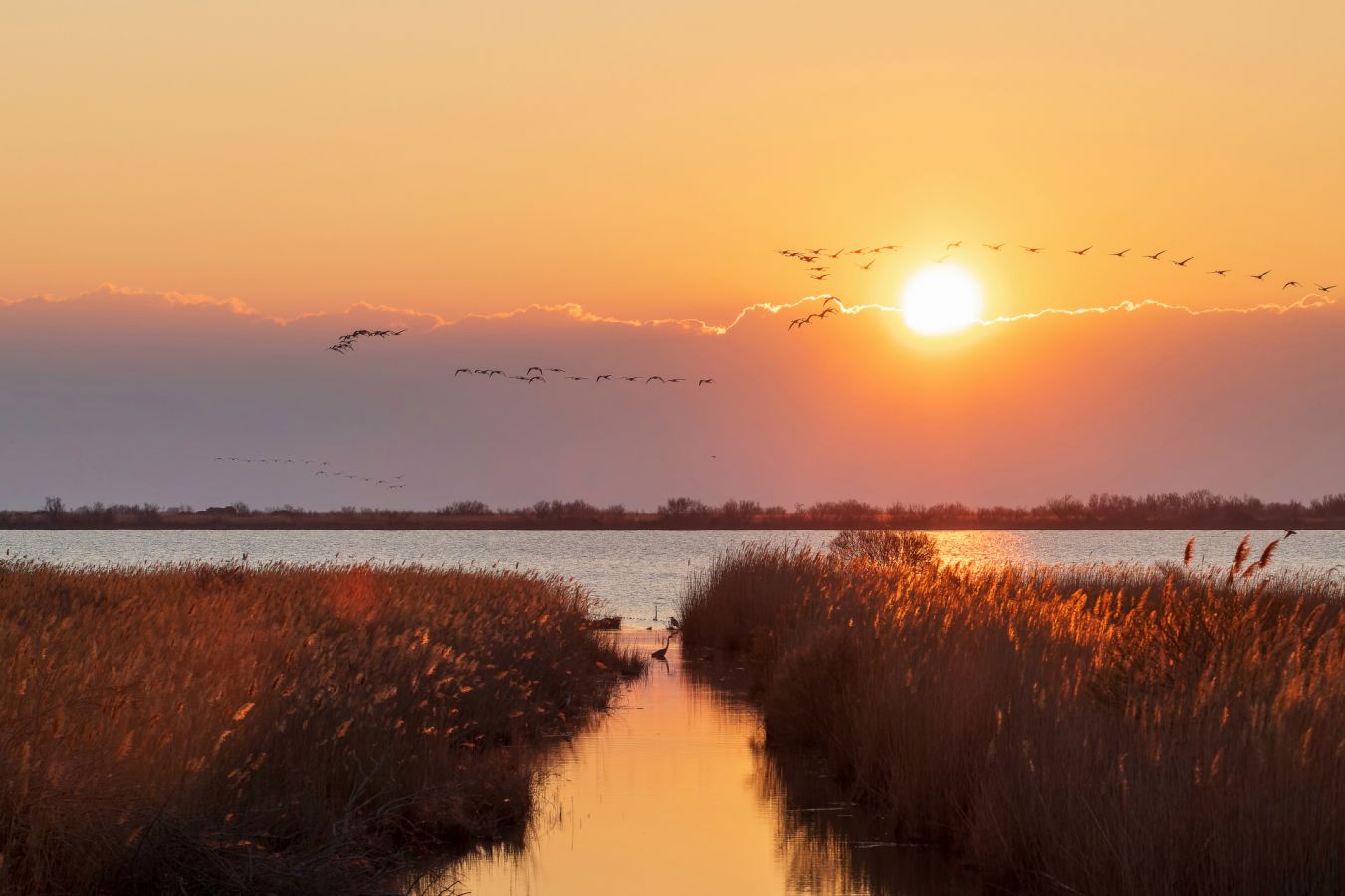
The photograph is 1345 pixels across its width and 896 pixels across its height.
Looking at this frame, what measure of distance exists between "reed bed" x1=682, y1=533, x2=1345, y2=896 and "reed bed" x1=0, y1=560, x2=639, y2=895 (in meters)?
3.78

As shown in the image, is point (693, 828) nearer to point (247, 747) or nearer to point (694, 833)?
point (694, 833)

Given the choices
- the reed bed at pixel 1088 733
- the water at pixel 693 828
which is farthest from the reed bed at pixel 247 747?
the reed bed at pixel 1088 733

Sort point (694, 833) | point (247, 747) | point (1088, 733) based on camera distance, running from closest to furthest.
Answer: point (1088, 733) < point (247, 747) < point (694, 833)

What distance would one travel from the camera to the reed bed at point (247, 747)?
332 inches

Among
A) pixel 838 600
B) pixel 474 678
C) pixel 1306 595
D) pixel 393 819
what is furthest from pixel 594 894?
pixel 1306 595

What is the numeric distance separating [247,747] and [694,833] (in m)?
4.23

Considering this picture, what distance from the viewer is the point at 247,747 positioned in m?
10.9

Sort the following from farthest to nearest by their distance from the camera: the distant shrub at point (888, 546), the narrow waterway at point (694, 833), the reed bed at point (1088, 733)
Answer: the distant shrub at point (888, 546)
the narrow waterway at point (694, 833)
the reed bed at point (1088, 733)

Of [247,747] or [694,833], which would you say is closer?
[247,747]

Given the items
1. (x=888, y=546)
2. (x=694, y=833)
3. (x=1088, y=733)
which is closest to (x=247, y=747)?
(x=694, y=833)

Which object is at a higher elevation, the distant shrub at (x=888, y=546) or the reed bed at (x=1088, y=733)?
the distant shrub at (x=888, y=546)

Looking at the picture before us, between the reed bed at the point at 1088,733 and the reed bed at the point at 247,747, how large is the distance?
3.78 meters

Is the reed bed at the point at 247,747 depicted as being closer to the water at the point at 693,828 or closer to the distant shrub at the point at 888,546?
the water at the point at 693,828

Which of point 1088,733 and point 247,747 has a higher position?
point 1088,733
